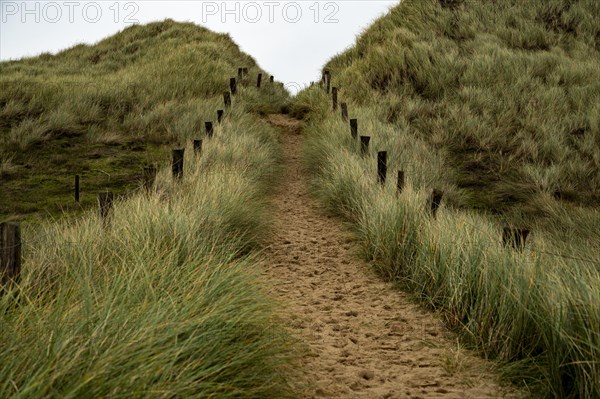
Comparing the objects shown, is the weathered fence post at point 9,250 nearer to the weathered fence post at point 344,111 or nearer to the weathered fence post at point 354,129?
the weathered fence post at point 354,129

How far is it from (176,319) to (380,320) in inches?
89.0

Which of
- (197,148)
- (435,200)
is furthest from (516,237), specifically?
(197,148)

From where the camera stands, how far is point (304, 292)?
568 cm

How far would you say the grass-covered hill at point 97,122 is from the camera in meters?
11.0

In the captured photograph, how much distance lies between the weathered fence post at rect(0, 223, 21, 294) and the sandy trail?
6.28 ft

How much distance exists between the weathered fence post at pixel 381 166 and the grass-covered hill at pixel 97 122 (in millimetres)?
3976

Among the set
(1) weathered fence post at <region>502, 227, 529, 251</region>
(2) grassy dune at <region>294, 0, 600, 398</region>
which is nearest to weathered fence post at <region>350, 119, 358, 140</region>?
(2) grassy dune at <region>294, 0, 600, 398</region>

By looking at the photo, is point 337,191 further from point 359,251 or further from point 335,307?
point 335,307

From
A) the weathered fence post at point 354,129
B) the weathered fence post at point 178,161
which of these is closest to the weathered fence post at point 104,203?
the weathered fence post at point 178,161

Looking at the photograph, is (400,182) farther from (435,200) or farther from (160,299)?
(160,299)

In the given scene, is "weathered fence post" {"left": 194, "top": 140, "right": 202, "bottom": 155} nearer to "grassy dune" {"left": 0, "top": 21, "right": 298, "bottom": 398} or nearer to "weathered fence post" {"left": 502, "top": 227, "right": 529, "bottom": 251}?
"grassy dune" {"left": 0, "top": 21, "right": 298, "bottom": 398}

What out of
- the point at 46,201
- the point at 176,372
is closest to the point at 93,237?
the point at 176,372

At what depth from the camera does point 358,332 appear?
15.2 feet

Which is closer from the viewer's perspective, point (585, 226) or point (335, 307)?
point (335, 307)
